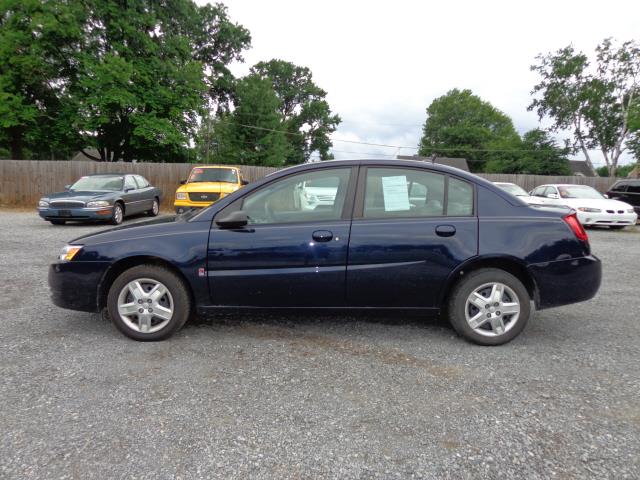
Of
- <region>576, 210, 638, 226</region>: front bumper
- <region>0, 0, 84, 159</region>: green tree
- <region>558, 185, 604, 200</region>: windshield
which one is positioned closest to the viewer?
<region>576, 210, 638, 226</region>: front bumper

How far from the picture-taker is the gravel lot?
2004mm

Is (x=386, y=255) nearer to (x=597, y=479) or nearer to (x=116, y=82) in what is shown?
(x=597, y=479)

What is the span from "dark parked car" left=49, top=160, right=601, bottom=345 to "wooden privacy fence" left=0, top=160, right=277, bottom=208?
1517 centimetres

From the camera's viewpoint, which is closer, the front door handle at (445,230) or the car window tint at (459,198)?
the front door handle at (445,230)

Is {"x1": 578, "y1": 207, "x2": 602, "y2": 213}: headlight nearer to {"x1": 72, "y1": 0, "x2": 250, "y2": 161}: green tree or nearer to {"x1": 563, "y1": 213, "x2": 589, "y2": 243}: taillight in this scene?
{"x1": 563, "y1": 213, "x2": 589, "y2": 243}: taillight

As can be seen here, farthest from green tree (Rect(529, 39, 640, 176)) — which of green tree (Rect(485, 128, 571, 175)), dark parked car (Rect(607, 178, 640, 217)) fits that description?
dark parked car (Rect(607, 178, 640, 217))

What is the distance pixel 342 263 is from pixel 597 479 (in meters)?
2.05

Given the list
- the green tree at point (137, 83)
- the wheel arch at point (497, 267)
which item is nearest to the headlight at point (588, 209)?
the wheel arch at point (497, 267)

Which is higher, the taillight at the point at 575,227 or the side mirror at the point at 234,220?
the side mirror at the point at 234,220

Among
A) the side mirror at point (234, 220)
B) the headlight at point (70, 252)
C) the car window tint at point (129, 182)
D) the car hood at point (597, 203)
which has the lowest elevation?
the headlight at point (70, 252)

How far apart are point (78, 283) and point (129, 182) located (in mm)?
10593

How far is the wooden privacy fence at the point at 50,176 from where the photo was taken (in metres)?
18.0

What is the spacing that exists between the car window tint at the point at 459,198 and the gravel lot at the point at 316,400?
1.14 metres

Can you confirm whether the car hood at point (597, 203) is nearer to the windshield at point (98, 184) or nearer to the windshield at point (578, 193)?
the windshield at point (578, 193)
